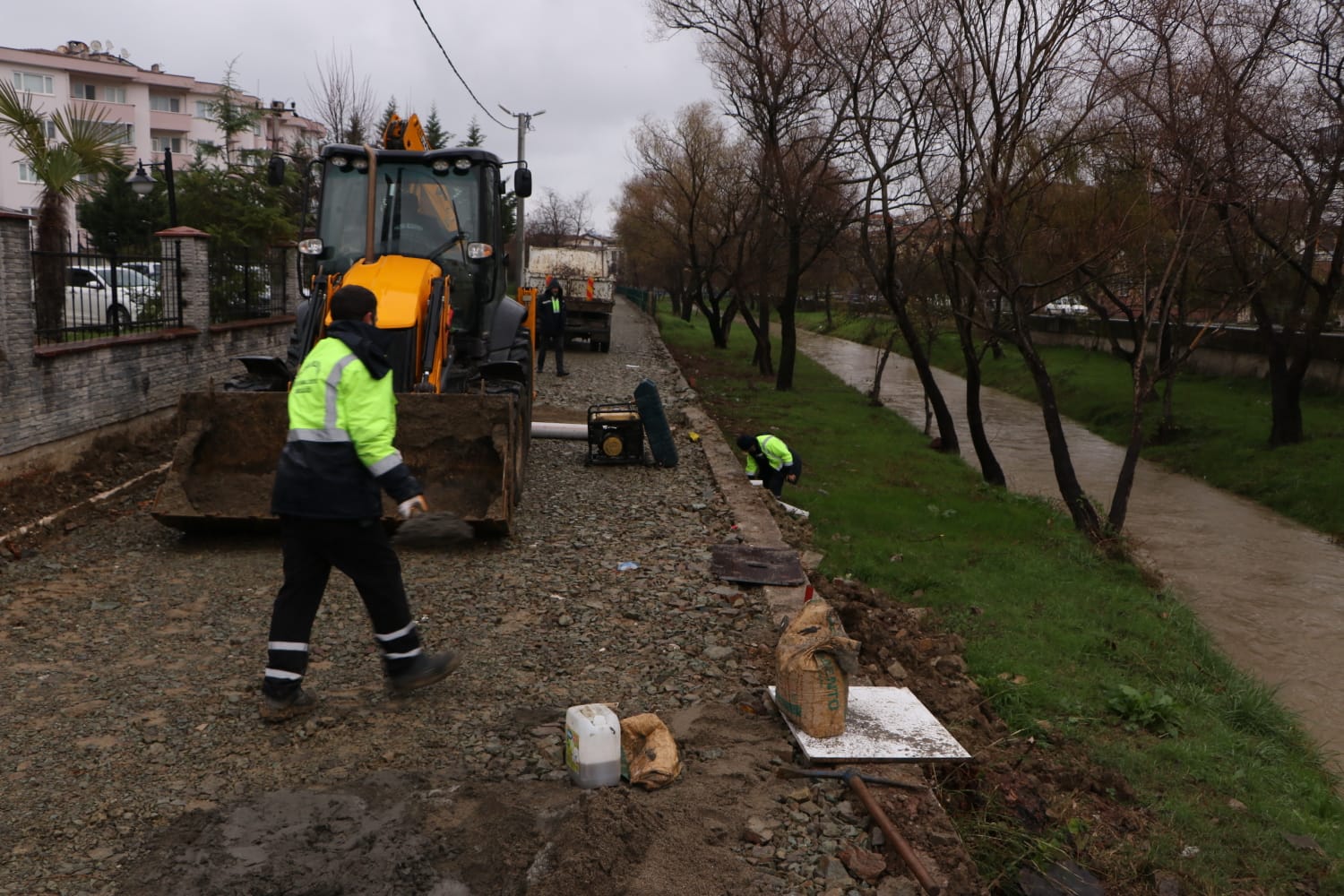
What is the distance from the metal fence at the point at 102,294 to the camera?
31.5 ft

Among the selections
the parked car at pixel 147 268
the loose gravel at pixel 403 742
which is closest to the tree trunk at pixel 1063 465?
the loose gravel at pixel 403 742

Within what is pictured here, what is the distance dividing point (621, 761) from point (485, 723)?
2.50 feet

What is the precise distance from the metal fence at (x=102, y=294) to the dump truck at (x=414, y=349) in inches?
83.5

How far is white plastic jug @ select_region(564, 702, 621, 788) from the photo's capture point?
13.8ft

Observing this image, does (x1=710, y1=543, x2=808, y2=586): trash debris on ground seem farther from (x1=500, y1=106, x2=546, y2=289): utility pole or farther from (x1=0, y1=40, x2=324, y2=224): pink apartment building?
(x1=0, y1=40, x2=324, y2=224): pink apartment building

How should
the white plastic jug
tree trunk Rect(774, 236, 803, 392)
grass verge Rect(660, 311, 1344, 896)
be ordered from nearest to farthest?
the white plastic jug → grass verge Rect(660, 311, 1344, 896) → tree trunk Rect(774, 236, 803, 392)

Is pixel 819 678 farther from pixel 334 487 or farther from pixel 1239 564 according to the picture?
pixel 1239 564

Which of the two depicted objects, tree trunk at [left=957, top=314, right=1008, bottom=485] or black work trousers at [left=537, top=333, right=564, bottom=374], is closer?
tree trunk at [left=957, top=314, right=1008, bottom=485]

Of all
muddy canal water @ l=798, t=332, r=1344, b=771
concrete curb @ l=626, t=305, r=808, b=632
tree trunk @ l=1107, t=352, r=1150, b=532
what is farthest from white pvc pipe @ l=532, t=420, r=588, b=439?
muddy canal water @ l=798, t=332, r=1344, b=771

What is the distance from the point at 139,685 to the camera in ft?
16.8

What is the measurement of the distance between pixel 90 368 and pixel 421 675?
6.78 m

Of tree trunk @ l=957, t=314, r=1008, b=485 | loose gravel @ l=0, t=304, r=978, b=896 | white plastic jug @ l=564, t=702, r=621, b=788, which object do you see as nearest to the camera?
loose gravel @ l=0, t=304, r=978, b=896

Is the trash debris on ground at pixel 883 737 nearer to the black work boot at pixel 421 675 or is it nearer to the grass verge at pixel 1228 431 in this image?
the black work boot at pixel 421 675

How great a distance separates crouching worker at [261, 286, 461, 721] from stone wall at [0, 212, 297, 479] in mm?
5201
